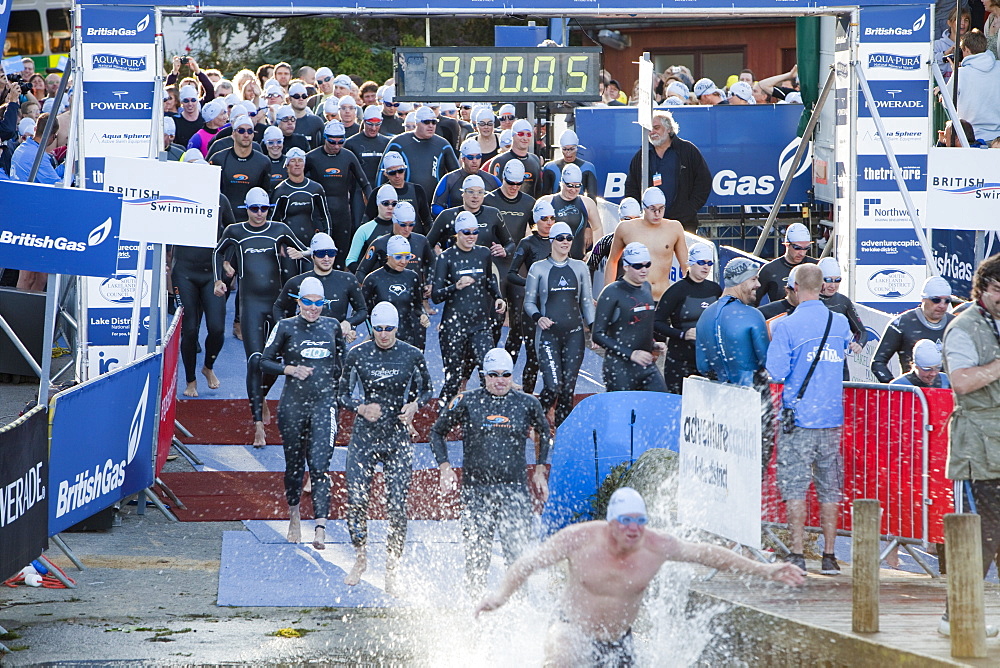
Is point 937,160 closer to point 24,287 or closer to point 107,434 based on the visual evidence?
point 107,434

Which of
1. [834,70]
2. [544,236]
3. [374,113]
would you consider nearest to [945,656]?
[544,236]

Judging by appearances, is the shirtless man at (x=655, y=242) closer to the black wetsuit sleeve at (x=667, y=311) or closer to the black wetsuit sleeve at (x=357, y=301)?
the black wetsuit sleeve at (x=667, y=311)

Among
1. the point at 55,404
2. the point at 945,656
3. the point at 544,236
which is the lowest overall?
the point at 945,656

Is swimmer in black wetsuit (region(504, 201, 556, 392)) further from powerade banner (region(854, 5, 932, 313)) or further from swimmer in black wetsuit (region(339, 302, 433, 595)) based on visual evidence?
powerade banner (region(854, 5, 932, 313))

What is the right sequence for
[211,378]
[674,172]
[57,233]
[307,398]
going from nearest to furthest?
[57,233]
[307,398]
[211,378]
[674,172]

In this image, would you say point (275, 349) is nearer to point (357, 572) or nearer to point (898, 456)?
point (357, 572)

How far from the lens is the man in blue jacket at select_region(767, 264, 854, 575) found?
841 centimetres

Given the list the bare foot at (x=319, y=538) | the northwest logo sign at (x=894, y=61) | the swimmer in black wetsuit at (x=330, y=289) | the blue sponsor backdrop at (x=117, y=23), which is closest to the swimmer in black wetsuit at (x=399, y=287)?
the swimmer in black wetsuit at (x=330, y=289)

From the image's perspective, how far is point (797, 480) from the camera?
27.6ft

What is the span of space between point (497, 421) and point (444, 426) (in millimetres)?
424

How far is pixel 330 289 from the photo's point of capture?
11828mm

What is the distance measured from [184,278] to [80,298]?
1.48 meters

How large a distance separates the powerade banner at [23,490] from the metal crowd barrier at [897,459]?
472cm

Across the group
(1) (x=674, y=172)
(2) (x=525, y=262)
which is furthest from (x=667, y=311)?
(1) (x=674, y=172)
